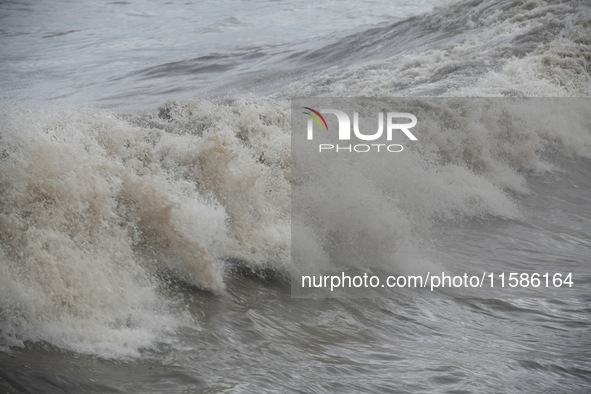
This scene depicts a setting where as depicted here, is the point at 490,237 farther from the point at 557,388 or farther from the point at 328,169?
the point at 557,388

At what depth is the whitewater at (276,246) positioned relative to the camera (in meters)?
4.04

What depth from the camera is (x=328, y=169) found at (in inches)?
266

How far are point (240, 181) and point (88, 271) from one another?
1768 millimetres

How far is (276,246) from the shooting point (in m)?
5.62

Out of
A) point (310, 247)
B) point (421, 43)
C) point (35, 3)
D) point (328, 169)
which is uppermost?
point (35, 3)

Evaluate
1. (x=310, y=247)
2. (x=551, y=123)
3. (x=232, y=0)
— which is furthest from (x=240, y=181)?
(x=232, y=0)

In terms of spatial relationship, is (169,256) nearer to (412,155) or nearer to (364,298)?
(364,298)

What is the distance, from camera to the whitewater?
Result: 4043mm

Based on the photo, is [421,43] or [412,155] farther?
[421,43]

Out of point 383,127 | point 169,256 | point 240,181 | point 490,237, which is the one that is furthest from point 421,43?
point 169,256

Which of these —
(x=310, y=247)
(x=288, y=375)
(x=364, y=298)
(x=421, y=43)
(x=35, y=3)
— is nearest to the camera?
(x=288, y=375)

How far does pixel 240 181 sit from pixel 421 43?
351 inches

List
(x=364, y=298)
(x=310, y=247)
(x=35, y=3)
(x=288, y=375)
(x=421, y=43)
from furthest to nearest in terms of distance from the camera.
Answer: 1. (x=35, y=3)
2. (x=421, y=43)
3. (x=310, y=247)
4. (x=364, y=298)
5. (x=288, y=375)

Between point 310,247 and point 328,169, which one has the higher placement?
point 328,169
